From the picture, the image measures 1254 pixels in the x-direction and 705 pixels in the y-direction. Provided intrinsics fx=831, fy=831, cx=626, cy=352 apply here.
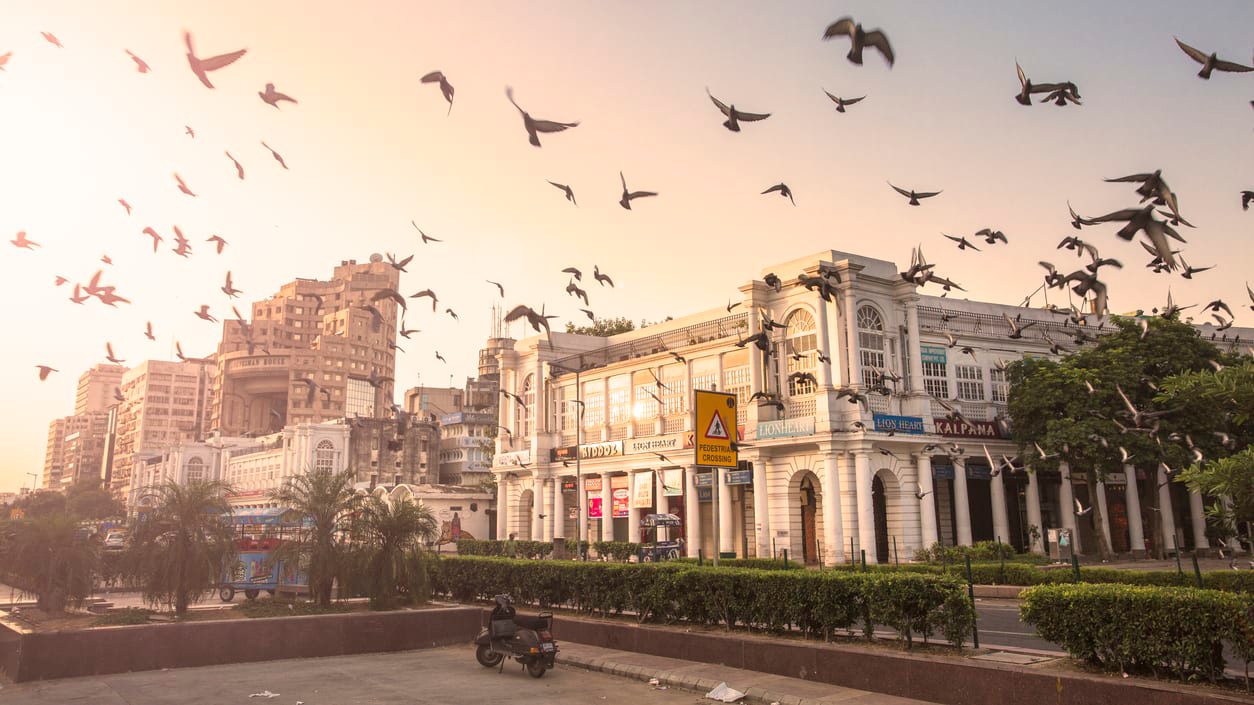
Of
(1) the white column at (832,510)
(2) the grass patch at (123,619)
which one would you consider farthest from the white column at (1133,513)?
(2) the grass patch at (123,619)

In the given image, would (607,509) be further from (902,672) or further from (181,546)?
(902,672)

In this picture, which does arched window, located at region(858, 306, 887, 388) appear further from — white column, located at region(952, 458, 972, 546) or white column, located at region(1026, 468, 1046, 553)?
white column, located at region(1026, 468, 1046, 553)

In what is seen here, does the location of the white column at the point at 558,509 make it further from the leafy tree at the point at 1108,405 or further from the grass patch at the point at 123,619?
the grass patch at the point at 123,619

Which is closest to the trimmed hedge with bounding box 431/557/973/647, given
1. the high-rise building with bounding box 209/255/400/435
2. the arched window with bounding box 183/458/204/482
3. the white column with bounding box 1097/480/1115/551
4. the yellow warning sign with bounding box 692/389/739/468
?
the yellow warning sign with bounding box 692/389/739/468

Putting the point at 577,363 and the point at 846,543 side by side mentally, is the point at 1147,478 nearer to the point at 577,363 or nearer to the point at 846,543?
the point at 846,543

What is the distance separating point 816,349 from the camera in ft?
135

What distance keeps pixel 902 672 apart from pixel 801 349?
31.7 metres

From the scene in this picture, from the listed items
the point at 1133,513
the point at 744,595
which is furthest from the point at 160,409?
the point at 744,595

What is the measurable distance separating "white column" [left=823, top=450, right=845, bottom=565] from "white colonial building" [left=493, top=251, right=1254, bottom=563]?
0.07 metres

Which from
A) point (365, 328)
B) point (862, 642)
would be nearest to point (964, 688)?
point (862, 642)

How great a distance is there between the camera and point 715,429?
18125 millimetres

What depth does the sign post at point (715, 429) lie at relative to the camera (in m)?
17.8

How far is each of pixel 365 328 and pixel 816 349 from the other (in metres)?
127

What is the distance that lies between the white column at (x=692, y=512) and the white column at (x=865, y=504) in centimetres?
996
